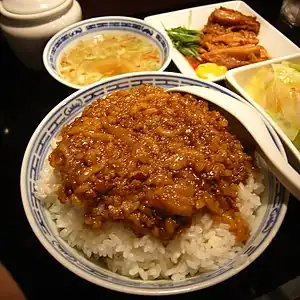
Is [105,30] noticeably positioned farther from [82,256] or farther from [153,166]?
[82,256]

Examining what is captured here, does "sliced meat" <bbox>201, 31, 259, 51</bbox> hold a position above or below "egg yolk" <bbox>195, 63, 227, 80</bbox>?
above

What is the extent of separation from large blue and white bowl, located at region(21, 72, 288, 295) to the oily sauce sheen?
0.10 meters

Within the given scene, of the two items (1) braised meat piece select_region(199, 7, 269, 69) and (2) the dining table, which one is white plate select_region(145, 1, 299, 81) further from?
(2) the dining table

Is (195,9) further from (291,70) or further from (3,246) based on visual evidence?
(3,246)

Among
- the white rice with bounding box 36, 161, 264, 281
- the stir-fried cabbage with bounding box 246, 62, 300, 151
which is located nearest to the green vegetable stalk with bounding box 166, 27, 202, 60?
the stir-fried cabbage with bounding box 246, 62, 300, 151

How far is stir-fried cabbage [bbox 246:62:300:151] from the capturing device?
1876 millimetres

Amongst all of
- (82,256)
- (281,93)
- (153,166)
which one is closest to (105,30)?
(281,93)

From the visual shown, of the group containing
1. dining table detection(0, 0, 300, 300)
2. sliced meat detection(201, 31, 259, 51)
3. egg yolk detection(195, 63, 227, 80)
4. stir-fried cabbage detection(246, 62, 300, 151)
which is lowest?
dining table detection(0, 0, 300, 300)

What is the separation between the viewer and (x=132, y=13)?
9.47 ft

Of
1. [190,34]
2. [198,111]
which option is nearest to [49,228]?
[198,111]

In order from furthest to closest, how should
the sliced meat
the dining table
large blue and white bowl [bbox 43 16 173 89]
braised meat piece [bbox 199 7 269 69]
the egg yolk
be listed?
the sliced meat
braised meat piece [bbox 199 7 269 69]
the egg yolk
large blue and white bowl [bbox 43 16 173 89]
the dining table

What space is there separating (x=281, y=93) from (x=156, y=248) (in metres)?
1.10

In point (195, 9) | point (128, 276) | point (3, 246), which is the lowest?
point (3, 246)

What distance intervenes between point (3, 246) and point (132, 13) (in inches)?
78.9
